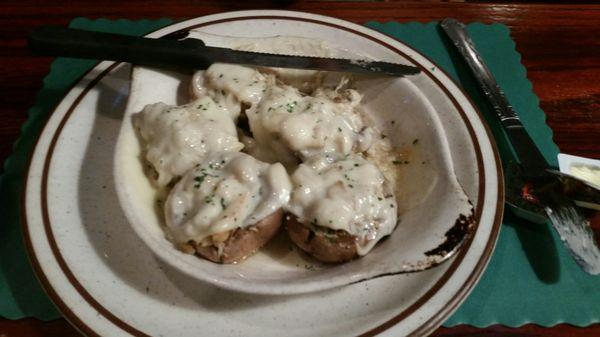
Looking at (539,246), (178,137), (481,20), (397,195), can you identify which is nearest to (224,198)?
(178,137)

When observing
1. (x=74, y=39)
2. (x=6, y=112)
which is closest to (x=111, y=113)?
(x=74, y=39)

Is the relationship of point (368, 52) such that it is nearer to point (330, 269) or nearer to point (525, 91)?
point (525, 91)

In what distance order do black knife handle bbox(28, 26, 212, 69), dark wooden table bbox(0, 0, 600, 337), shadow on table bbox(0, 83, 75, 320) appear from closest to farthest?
shadow on table bbox(0, 83, 75, 320) → black knife handle bbox(28, 26, 212, 69) → dark wooden table bbox(0, 0, 600, 337)

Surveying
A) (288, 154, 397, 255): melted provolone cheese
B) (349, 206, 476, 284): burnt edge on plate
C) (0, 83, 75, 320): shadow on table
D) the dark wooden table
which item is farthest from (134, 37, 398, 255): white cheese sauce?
the dark wooden table

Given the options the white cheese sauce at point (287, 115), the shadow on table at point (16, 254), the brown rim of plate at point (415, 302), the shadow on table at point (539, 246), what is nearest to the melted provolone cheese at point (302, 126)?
the white cheese sauce at point (287, 115)

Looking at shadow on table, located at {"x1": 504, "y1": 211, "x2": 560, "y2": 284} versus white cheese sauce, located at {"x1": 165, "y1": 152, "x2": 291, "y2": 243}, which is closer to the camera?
white cheese sauce, located at {"x1": 165, "y1": 152, "x2": 291, "y2": 243}

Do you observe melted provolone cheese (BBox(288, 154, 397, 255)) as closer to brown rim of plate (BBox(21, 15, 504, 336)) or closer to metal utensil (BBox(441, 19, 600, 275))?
brown rim of plate (BBox(21, 15, 504, 336))

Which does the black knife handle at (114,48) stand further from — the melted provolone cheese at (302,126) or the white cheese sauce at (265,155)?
the melted provolone cheese at (302,126)
